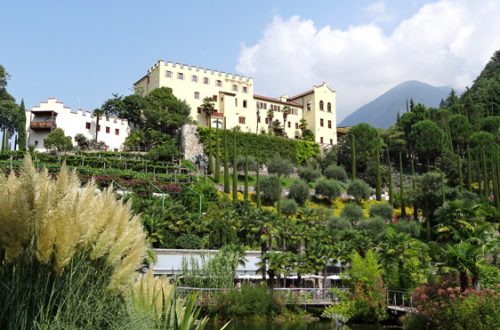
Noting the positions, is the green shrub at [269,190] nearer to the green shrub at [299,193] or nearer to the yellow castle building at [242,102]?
the green shrub at [299,193]

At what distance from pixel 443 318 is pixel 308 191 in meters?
31.3

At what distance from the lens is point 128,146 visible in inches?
2066

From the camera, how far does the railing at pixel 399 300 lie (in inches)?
→ 891

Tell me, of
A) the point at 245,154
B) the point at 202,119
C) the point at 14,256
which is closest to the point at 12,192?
the point at 14,256

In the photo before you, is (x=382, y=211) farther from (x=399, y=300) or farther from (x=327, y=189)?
(x=399, y=300)

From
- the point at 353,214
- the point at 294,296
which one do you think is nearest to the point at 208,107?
the point at 353,214

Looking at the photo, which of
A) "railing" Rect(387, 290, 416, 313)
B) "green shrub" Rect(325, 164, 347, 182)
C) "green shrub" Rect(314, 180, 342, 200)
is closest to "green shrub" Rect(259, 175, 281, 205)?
"green shrub" Rect(314, 180, 342, 200)

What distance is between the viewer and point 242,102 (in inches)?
2480

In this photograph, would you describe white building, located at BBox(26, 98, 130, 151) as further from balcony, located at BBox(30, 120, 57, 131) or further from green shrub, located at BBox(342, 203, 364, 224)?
green shrub, located at BBox(342, 203, 364, 224)

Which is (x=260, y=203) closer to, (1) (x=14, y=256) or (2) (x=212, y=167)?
(2) (x=212, y=167)

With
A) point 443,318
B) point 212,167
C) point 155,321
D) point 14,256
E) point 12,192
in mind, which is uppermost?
point 212,167

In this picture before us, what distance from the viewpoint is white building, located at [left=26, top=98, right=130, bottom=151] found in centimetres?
5184

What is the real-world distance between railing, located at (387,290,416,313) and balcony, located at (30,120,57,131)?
1573 inches

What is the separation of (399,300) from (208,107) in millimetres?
39403
